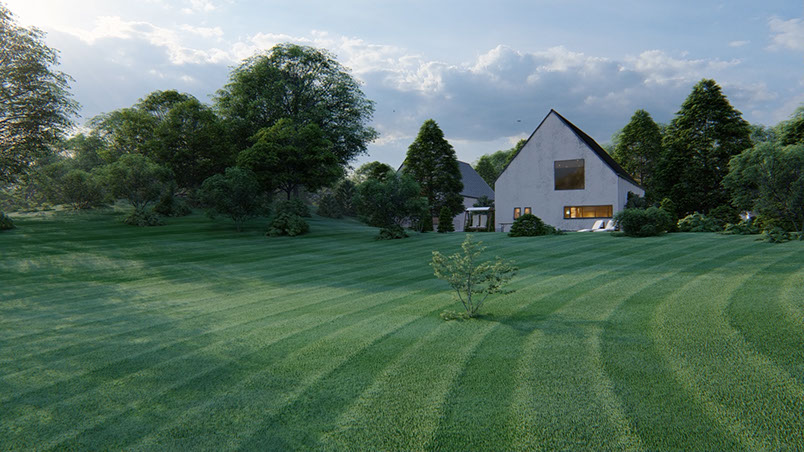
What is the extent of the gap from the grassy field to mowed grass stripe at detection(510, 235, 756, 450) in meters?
0.02

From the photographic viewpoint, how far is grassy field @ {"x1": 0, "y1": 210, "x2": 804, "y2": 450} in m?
3.25

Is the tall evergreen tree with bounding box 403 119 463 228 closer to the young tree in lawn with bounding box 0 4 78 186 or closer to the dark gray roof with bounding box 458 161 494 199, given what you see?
the dark gray roof with bounding box 458 161 494 199

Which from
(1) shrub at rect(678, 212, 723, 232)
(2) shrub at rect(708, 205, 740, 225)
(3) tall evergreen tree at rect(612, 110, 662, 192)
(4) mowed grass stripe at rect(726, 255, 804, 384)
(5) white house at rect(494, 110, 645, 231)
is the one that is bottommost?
(4) mowed grass stripe at rect(726, 255, 804, 384)

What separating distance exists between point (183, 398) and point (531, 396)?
3482 millimetres

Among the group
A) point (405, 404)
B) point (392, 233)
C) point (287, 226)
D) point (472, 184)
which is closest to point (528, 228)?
point (392, 233)

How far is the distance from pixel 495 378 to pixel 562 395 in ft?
2.27

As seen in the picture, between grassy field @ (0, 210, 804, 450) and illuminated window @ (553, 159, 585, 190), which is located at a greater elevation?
illuminated window @ (553, 159, 585, 190)

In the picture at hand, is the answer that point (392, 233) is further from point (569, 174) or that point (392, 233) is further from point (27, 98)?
point (27, 98)

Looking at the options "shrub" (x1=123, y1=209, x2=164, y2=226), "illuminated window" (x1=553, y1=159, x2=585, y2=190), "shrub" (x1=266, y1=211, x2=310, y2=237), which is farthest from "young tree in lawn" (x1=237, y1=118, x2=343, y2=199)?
"illuminated window" (x1=553, y1=159, x2=585, y2=190)

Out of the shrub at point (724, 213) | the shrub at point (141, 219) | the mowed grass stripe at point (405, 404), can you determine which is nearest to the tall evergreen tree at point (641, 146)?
the shrub at point (724, 213)

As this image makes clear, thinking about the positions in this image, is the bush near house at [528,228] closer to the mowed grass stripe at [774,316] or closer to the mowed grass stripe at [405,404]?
the mowed grass stripe at [774,316]

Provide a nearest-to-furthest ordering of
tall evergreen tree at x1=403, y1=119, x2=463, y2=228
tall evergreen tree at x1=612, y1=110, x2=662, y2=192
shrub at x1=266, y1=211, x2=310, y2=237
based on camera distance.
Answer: shrub at x1=266, y1=211, x2=310, y2=237 < tall evergreen tree at x1=403, y1=119, x2=463, y2=228 < tall evergreen tree at x1=612, y1=110, x2=662, y2=192

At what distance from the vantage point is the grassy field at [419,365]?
10.7 ft

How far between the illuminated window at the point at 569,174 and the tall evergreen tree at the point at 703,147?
9.56 m
